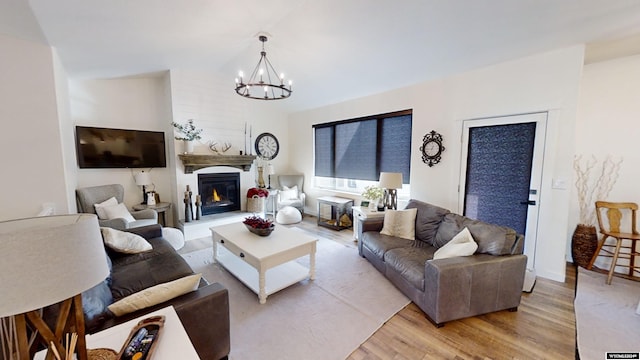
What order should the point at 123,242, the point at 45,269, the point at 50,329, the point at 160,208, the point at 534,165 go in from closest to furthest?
the point at 45,269, the point at 50,329, the point at 123,242, the point at 534,165, the point at 160,208

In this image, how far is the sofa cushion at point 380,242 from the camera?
2.99m

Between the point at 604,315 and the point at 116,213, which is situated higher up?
the point at 116,213

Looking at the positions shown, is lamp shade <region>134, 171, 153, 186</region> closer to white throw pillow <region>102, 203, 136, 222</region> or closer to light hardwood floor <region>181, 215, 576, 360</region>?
white throw pillow <region>102, 203, 136, 222</region>

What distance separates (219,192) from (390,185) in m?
3.48

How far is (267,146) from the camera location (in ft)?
19.7

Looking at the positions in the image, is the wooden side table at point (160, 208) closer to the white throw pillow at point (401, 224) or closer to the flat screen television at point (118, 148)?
the flat screen television at point (118, 148)

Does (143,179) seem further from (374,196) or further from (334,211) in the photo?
(374,196)

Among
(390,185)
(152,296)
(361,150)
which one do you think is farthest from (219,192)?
(152,296)

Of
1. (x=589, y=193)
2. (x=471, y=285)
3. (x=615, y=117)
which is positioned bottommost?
(x=471, y=285)

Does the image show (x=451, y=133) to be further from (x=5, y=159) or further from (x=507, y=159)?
(x=5, y=159)

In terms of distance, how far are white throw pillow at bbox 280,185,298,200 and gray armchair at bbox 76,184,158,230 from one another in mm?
2490

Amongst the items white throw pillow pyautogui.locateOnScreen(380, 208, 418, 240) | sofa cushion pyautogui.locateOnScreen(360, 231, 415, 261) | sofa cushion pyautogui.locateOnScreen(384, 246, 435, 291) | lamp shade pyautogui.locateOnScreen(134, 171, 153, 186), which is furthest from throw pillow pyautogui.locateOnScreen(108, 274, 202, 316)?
lamp shade pyautogui.locateOnScreen(134, 171, 153, 186)

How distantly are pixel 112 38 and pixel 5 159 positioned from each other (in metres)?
1.64

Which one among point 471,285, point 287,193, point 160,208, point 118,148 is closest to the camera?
point 471,285
